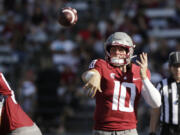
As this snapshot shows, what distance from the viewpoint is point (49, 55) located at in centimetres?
1240

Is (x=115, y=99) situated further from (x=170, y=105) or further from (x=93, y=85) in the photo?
(x=170, y=105)

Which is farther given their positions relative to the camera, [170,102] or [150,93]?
[170,102]

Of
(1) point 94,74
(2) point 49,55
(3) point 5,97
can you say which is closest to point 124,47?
(1) point 94,74

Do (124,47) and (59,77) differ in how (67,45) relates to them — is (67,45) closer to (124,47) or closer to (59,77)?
(59,77)

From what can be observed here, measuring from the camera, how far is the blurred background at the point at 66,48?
11352 mm

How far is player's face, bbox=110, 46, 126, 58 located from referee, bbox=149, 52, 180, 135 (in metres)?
0.94

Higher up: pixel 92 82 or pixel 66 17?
pixel 66 17

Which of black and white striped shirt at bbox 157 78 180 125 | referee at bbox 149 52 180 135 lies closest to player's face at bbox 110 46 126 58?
referee at bbox 149 52 180 135

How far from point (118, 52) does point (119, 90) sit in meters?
0.41

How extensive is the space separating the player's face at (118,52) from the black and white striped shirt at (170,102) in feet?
3.46

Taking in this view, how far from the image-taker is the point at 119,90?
4902mm

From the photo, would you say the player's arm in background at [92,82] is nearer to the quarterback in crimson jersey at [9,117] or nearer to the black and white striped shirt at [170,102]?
the quarterback in crimson jersey at [9,117]

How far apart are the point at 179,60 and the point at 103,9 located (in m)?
8.96

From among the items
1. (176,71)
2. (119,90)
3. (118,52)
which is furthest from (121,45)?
(176,71)
